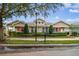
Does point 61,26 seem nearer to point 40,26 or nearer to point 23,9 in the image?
point 40,26

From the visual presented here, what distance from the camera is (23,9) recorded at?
152 cm

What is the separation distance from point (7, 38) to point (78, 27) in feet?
1.68

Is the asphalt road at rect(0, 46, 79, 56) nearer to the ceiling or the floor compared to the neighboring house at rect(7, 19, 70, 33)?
nearer to the floor

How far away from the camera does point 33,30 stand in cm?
150

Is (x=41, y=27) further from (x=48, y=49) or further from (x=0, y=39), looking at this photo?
(x=0, y=39)

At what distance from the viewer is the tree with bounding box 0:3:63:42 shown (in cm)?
150

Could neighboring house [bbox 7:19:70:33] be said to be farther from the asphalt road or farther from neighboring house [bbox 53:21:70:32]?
the asphalt road

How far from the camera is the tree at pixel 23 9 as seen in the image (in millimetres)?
1498

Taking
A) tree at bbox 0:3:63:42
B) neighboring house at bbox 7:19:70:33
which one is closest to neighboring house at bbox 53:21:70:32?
neighboring house at bbox 7:19:70:33

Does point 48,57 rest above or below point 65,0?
below

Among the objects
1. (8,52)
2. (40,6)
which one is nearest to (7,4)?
(40,6)

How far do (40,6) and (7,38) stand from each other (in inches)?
13.0

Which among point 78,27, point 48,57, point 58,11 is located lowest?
point 48,57

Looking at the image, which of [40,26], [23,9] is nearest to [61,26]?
[40,26]
